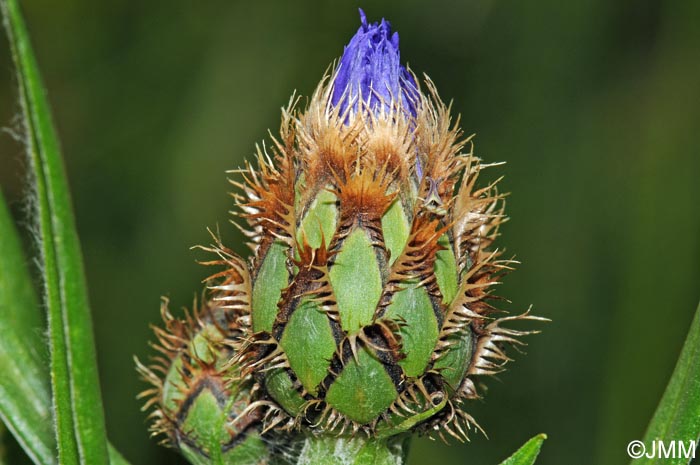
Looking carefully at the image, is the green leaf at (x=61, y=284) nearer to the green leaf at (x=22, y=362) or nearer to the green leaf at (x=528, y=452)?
the green leaf at (x=22, y=362)

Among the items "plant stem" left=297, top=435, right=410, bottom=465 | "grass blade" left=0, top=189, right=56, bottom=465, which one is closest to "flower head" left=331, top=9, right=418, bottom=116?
"plant stem" left=297, top=435, right=410, bottom=465

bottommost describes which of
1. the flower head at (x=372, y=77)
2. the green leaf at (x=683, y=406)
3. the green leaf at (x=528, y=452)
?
the green leaf at (x=528, y=452)

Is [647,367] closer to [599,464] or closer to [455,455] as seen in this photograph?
[599,464]

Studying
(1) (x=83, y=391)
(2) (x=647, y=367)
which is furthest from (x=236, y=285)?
(2) (x=647, y=367)

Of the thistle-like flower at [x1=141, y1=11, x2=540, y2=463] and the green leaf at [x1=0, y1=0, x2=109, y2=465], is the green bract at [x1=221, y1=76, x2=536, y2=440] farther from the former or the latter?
the green leaf at [x1=0, y1=0, x2=109, y2=465]

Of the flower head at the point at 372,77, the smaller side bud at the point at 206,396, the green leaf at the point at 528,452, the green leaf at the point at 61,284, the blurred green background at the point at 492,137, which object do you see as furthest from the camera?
the blurred green background at the point at 492,137

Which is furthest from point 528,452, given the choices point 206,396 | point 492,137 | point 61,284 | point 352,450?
point 492,137

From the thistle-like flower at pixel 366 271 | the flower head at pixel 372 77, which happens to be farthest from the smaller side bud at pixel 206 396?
the flower head at pixel 372 77
